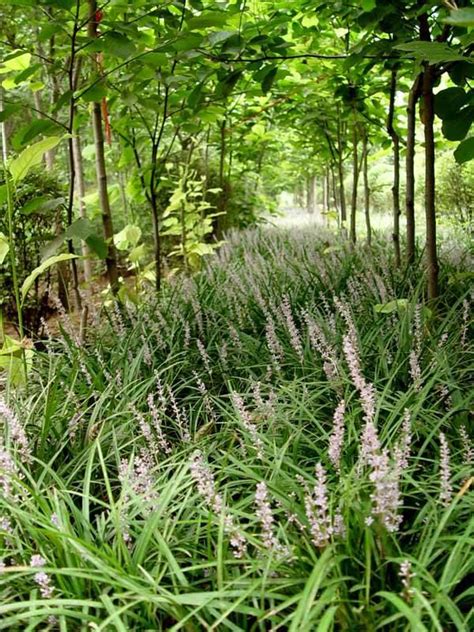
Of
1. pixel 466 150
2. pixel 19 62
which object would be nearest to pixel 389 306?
pixel 466 150

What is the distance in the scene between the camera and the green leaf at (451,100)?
1767mm

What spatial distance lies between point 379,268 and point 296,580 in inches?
116

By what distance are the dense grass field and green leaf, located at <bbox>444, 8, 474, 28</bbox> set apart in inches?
28.7

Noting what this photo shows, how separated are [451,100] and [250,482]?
1.35 metres

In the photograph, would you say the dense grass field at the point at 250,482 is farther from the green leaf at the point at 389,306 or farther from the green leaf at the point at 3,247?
the green leaf at the point at 3,247

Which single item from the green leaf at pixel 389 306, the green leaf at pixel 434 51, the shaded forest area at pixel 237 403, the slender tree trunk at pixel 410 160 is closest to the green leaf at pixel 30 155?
the shaded forest area at pixel 237 403

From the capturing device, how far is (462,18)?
95cm

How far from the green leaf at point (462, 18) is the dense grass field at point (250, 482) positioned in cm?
73

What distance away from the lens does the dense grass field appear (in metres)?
1.10

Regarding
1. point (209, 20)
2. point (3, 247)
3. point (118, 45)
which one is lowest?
point (3, 247)

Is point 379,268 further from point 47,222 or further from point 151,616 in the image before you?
point 151,616

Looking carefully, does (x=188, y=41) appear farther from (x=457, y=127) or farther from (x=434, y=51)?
(x=434, y=51)

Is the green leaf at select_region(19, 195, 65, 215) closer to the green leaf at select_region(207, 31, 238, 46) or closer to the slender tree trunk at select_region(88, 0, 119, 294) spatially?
the slender tree trunk at select_region(88, 0, 119, 294)

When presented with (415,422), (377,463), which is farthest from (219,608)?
(415,422)
